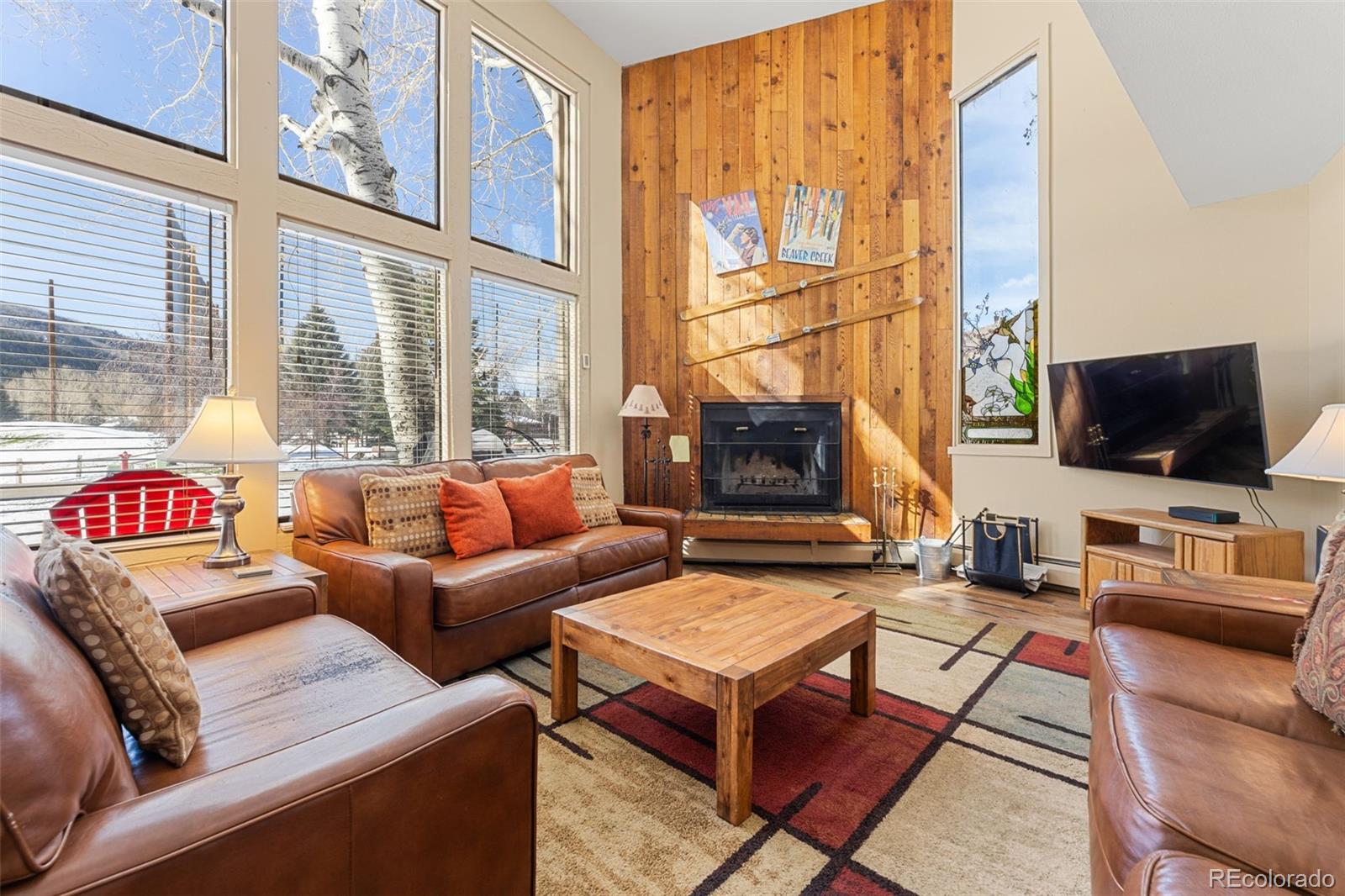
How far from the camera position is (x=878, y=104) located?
4.15 metres

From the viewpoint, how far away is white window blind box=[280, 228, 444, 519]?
2.74 metres

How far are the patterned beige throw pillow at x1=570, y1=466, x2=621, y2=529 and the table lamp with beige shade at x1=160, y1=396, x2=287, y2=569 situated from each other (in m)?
1.55

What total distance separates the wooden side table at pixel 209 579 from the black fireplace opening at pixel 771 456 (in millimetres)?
2837

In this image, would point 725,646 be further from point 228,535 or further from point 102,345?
point 102,345

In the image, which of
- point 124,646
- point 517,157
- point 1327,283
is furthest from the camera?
point 517,157

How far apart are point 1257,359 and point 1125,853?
283cm

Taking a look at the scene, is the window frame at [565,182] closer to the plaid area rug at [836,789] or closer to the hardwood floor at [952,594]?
the hardwood floor at [952,594]

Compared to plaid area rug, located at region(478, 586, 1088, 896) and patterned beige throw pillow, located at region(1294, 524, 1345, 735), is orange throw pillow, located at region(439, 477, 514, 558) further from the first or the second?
patterned beige throw pillow, located at region(1294, 524, 1345, 735)

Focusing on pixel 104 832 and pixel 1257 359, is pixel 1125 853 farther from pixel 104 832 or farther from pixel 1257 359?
pixel 1257 359

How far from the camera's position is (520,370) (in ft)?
13.0

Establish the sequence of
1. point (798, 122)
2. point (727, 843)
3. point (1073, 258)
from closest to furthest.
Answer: point (727, 843) → point (1073, 258) → point (798, 122)

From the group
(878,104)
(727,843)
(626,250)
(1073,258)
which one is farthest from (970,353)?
(727,843)

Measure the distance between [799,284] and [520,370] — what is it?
2152 mm

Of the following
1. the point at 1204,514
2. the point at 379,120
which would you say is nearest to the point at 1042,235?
the point at 1204,514
